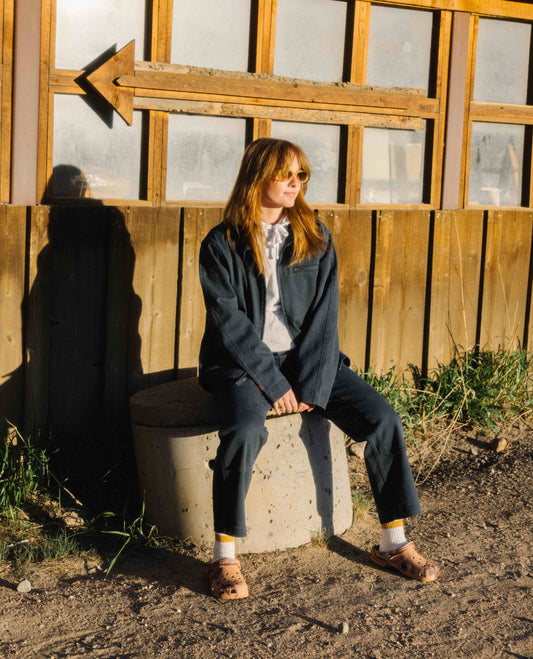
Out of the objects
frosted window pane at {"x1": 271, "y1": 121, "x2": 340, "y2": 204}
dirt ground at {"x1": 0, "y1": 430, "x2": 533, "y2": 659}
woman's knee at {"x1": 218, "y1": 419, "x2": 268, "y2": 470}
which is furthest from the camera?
frosted window pane at {"x1": 271, "y1": 121, "x2": 340, "y2": 204}

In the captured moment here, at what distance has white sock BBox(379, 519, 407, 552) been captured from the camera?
382cm

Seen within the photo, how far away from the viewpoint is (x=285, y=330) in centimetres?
399

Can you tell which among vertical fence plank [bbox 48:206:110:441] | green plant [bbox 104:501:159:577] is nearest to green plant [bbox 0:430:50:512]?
vertical fence plank [bbox 48:206:110:441]

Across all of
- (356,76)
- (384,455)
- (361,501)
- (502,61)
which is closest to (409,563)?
(384,455)

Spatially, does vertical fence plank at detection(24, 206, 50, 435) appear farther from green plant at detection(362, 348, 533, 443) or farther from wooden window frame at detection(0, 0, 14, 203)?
green plant at detection(362, 348, 533, 443)

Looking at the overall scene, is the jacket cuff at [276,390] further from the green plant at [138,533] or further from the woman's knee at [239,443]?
the green plant at [138,533]

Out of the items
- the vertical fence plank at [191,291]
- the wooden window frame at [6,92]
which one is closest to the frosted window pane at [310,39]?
the vertical fence plank at [191,291]

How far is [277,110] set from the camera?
5352 mm

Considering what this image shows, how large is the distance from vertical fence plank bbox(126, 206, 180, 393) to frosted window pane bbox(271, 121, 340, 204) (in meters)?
1.19

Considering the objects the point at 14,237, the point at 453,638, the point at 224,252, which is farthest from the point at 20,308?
the point at 453,638

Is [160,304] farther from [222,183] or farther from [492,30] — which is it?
[492,30]

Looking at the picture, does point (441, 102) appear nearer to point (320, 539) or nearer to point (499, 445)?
point (499, 445)

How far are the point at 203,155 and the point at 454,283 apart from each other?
176 centimetres

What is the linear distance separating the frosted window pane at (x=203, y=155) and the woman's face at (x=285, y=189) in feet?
4.43
